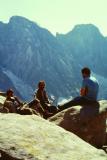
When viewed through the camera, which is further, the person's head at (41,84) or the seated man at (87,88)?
the person's head at (41,84)

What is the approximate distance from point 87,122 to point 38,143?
501 cm

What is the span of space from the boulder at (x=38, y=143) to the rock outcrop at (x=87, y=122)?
11.4 feet

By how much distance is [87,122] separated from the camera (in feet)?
42.0

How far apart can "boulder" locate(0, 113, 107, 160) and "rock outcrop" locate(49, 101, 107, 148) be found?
3.48m

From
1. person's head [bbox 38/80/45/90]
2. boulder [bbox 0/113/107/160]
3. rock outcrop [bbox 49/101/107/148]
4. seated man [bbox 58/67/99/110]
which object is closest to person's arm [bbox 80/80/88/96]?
seated man [bbox 58/67/99/110]

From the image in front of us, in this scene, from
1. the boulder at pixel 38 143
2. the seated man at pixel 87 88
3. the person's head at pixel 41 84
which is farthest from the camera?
the person's head at pixel 41 84

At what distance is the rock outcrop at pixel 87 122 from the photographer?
42.0 feet

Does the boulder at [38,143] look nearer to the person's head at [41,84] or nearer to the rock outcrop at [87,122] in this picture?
the rock outcrop at [87,122]

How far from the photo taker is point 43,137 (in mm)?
8430

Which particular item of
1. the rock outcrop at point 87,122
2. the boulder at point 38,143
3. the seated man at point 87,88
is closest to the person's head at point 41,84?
the seated man at point 87,88

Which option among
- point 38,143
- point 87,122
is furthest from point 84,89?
point 38,143

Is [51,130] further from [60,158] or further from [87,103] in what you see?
[87,103]

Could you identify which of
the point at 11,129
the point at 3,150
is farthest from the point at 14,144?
the point at 11,129

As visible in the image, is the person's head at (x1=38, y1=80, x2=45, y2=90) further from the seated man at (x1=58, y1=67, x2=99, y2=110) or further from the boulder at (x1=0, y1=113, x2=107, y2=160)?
the boulder at (x1=0, y1=113, x2=107, y2=160)
